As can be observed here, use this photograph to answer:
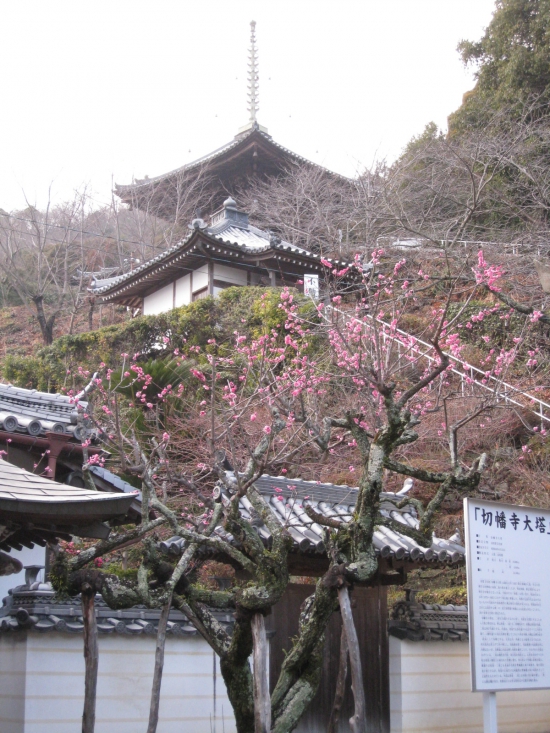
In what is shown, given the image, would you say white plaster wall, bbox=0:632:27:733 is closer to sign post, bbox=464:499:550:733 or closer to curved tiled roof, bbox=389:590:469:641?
sign post, bbox=464:499:550:733

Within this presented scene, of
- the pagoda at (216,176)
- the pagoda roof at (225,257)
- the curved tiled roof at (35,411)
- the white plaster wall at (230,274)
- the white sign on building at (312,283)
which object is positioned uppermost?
the pagoda at (216,176)

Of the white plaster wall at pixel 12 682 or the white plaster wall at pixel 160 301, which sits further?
the white plaster wall at pixel 160 301

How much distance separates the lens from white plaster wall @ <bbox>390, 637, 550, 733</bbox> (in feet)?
27.4

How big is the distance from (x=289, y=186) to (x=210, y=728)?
881 inches

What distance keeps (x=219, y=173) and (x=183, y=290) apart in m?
9.21

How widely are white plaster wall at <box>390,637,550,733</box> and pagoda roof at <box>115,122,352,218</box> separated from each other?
870 inches

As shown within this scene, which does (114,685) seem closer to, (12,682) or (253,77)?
(12,682)

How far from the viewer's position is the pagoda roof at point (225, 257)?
66.0 ft

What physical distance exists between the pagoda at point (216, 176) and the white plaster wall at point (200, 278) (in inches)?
296

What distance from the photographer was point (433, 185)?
20.6 m

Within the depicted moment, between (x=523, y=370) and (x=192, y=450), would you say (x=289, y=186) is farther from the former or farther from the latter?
(x=192, y=450)

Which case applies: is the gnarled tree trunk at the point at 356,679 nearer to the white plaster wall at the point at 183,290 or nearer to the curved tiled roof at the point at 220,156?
the white plaster wall at the point at 183,290

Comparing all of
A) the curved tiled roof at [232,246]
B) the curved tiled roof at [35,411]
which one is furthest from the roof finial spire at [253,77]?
the curved tiled roof at [35,411]

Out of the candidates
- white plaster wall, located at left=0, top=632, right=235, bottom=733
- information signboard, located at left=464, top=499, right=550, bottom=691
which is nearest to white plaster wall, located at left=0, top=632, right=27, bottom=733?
white plaster wall, located at left=0, top=632, right=235, bottom=733
